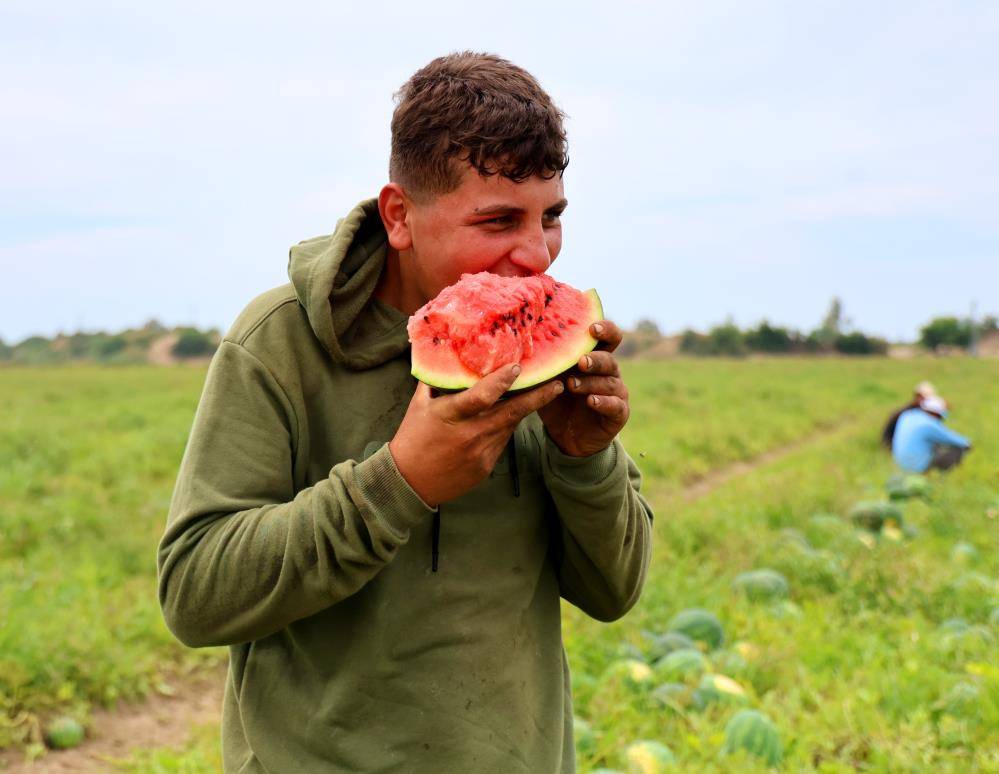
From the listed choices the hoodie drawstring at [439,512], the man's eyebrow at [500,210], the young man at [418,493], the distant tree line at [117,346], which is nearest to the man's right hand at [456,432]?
the young man at [418,493]

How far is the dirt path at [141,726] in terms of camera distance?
3.87m

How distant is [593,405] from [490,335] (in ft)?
0.68

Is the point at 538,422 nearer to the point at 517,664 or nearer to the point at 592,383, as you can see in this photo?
the point at 592,383

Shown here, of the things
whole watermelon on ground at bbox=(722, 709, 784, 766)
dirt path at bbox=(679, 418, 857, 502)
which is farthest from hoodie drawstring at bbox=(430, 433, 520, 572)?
dirt path at bbox=(679, 418, 857, 502)

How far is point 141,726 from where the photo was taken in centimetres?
423

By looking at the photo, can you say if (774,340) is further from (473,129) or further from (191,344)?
(473,129)

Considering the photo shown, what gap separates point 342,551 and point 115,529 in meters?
5.98

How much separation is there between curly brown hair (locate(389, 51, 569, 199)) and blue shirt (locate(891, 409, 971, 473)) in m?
8.66

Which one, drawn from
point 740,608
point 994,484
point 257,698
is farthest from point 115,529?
point 994,484

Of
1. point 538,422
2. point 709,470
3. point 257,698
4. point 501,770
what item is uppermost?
point 538,422

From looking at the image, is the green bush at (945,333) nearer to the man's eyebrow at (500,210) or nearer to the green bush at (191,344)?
the green bush at (191,344)

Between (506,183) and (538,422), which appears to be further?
(538,422)

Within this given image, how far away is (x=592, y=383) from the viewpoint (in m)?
1.49

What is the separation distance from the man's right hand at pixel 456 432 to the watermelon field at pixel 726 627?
2.16 meters
